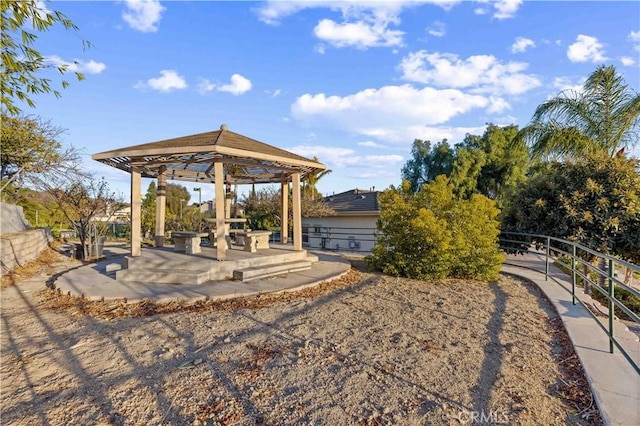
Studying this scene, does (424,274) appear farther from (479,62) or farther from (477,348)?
(479,62)

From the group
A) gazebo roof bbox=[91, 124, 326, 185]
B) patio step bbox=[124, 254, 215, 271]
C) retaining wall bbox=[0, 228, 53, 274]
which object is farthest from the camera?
retaining wall bbox=[0, 228, 53, 274]

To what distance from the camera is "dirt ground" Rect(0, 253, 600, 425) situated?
247 centimetres

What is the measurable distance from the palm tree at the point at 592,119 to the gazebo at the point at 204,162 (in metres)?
6.48

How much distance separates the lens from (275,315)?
15.5 feet

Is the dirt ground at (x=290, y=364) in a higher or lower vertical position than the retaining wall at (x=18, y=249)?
lower

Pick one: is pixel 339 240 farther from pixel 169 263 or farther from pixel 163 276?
pixel 163 276

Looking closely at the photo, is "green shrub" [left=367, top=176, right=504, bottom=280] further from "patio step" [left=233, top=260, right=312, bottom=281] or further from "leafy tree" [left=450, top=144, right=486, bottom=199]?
"leafy tree" [left=450, top=144, right=486, bottom=199]

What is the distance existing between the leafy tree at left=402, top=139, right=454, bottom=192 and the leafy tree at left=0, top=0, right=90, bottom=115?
70.0 feet

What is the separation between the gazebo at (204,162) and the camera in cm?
664

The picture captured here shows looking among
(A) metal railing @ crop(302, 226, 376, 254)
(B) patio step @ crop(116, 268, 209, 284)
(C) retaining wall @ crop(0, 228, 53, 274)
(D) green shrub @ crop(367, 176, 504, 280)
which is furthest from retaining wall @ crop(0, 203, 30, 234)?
(A) metal railing @ crop(302, 226, 376, 254)

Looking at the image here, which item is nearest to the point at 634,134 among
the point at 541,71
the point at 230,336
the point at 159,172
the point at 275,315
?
the point at 541,71

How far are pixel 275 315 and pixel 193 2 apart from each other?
7.31m

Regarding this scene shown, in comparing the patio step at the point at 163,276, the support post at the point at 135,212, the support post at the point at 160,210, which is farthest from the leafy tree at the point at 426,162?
the patio step at the point at 163,276

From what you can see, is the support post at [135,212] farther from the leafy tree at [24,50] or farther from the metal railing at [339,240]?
the metal railing at [339,240]
